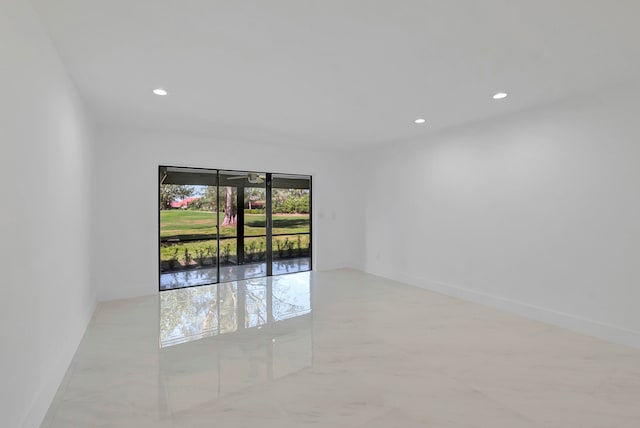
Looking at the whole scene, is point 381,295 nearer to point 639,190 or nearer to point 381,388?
point 381,388

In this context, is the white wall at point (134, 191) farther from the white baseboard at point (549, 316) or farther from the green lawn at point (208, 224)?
the white baseboard at point (549, 316)

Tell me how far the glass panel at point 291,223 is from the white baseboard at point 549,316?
9.09 feet

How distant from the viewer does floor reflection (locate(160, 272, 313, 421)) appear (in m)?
2.43

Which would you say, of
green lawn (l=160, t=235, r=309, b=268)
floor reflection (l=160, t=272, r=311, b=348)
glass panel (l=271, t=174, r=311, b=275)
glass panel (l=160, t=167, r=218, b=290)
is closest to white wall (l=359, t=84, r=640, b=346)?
glass panel (l=271, t=174, r=311, b=275)

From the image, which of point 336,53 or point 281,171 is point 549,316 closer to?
point 336,53

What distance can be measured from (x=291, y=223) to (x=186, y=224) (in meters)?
2.05

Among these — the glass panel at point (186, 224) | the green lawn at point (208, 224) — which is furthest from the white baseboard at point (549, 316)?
the glass panel at point (186, 224)

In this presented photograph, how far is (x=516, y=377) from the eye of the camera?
8.17 feet

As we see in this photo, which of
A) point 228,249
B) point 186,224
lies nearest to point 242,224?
point 228,249

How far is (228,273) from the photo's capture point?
6395 millimetres

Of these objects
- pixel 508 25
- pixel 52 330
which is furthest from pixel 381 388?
pixel 508 25

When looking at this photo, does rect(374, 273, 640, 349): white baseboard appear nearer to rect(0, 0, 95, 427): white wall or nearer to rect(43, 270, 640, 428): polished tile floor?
rect(43, 270, 640, 428): polished tile floor

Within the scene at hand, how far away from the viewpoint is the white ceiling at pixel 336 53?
1961 mm

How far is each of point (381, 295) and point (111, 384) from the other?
11.5ft
